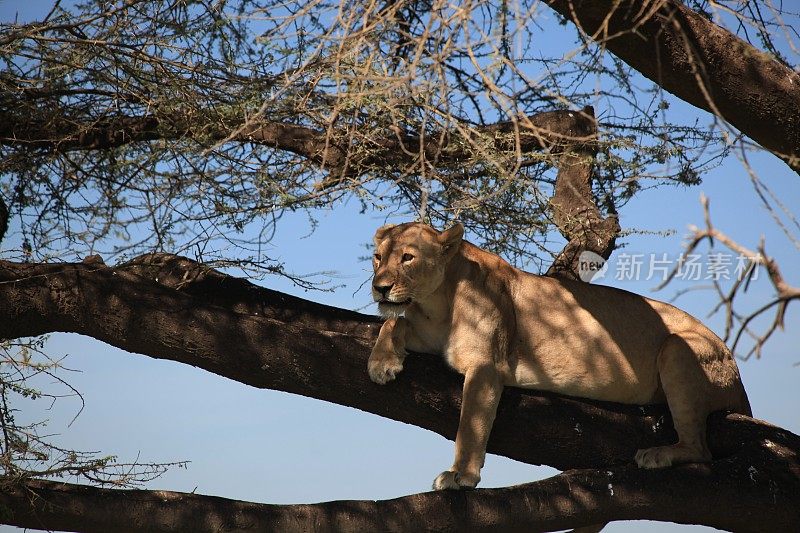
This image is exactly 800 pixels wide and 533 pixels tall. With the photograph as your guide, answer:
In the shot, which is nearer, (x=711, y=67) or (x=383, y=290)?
(x=711, y=67)

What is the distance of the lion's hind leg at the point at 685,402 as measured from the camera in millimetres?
5289

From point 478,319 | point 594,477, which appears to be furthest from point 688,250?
point 594,477

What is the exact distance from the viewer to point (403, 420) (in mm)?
5297

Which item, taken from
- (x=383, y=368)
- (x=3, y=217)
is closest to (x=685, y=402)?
(x=383, y=368)

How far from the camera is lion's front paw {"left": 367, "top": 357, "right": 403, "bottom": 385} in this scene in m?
5.07

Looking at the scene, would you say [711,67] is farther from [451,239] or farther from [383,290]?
[383,290]

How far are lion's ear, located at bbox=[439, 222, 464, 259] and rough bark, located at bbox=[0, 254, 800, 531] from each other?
62 centimetres

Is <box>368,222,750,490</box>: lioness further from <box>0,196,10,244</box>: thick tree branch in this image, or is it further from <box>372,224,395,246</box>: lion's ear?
<box>0,196,10,244</box>: thick tree branch

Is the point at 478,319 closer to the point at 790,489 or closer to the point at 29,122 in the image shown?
the point at 790,489

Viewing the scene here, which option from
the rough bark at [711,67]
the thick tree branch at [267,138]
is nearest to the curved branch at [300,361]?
the thick tree branch at [267,138]

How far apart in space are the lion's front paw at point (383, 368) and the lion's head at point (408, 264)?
0.89 ft

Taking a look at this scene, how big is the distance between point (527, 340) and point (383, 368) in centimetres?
87

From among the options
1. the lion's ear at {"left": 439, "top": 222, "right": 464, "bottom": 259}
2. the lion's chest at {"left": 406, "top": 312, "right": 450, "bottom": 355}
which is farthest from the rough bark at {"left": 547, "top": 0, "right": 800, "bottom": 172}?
the lion's chest at {"left": 406, "top": 312, "right": 450, "bottom": 355}

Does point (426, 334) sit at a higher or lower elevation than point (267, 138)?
lower
